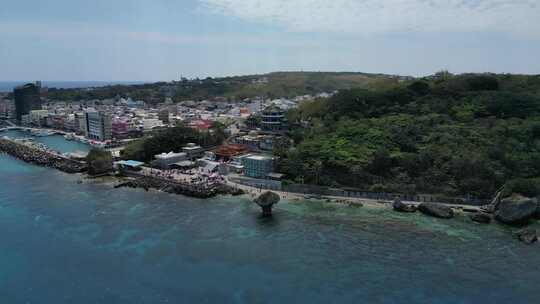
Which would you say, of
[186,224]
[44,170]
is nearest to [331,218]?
[186,224]

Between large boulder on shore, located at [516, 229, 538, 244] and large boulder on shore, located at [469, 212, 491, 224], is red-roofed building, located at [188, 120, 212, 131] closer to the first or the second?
large boulder on shore, located at [469, 212, 491, 224]

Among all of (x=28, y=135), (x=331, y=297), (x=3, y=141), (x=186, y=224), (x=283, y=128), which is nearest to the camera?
(x=331, y=297)

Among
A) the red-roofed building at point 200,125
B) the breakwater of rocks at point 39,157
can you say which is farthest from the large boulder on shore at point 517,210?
the red-roofed building at point 200,125

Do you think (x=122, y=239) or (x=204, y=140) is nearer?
(x=122, y=239)

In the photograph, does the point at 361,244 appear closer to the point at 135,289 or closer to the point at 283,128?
the point at 135,289

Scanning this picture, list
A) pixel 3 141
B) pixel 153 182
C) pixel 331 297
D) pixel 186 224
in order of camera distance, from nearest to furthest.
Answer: pixel 331 297 → pixel 186 224 → pixel 153 182 → pixel 3 141

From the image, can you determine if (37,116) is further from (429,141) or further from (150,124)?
(429,141)
